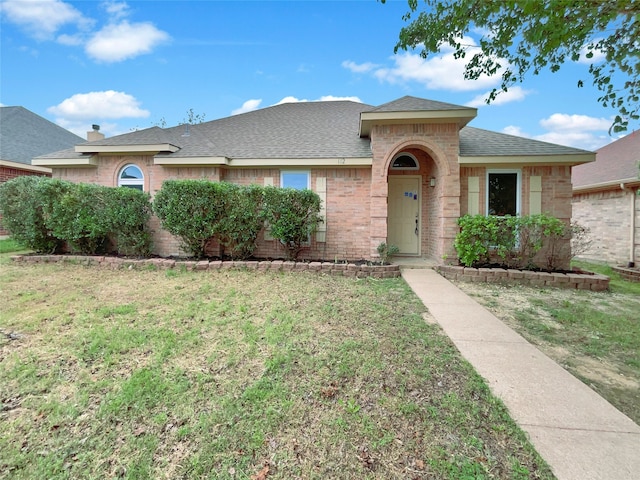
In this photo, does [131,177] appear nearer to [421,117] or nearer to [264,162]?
[264,162]

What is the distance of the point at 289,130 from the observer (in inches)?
432

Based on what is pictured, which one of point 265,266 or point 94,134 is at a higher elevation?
point 94,134

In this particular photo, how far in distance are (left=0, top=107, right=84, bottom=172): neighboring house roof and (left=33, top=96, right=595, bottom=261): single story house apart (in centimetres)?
483

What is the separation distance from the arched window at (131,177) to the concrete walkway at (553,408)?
30.9 ft

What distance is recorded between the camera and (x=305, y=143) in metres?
9.57

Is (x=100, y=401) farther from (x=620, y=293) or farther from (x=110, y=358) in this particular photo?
(x=620, y=293)

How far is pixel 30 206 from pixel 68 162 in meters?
1.97

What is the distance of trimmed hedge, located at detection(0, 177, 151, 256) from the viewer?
7.90 metres

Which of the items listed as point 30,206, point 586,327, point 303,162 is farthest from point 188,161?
point 586,327

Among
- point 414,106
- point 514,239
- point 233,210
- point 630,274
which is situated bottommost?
point 630,274

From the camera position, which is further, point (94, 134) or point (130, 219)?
point (94, 134)

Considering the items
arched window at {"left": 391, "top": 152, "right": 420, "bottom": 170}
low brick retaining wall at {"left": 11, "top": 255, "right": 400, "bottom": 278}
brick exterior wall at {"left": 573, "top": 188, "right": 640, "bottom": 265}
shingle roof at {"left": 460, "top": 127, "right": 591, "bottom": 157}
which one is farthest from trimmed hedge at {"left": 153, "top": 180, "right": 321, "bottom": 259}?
brick exterior wall at {"left": 573, "top": 188, "right": 640, "bottom": 265}

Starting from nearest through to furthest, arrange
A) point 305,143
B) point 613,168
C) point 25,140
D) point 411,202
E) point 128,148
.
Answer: point 128,148, point 305,143, point 411,202, point 613,168, point 25,140

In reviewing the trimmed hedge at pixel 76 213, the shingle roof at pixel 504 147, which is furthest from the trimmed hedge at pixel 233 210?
the shingle roof at pixel 504 147
